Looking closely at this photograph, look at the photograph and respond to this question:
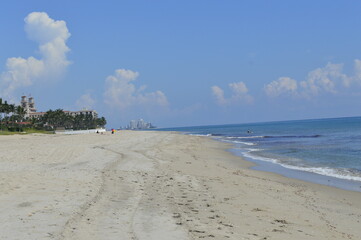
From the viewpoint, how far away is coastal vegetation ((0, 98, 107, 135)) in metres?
95.1

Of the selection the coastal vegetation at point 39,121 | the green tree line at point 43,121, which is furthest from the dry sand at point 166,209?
the green tree line at point 43,121

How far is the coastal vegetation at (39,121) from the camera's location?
95062 mm

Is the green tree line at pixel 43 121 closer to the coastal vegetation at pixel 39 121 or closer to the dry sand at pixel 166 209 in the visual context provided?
the coastal vegetation at pixel 39 121

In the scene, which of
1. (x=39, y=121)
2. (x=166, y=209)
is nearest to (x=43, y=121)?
(x=39, y=121)

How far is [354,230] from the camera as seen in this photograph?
26.1 feet

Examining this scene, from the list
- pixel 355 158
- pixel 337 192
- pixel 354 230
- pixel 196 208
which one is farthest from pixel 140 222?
pixel 355 158

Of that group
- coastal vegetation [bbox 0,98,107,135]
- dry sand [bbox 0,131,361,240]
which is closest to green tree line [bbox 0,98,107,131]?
coastal vegetation [bbox 0,98,107,135]

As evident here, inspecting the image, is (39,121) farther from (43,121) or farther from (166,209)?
(166,209)

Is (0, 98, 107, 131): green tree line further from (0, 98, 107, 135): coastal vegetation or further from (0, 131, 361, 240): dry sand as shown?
(0, 131, 361, 240): dry sand

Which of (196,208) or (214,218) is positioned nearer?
(214,218)

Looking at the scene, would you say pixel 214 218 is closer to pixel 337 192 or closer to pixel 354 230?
pixel 354 230

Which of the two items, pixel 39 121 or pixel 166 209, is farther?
pixel 39 121

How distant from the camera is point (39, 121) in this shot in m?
140

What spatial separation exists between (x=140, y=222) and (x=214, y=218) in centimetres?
164
